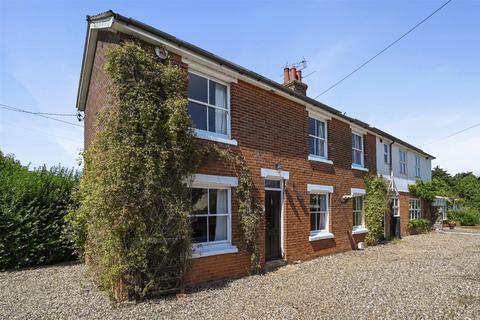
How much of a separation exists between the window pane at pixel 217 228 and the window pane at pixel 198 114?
2.29 metres

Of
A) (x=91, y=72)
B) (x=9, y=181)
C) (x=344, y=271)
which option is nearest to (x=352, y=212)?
(x=344, y=271)

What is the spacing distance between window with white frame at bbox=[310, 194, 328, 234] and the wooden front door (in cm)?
204

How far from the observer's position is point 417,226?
72.7 feet

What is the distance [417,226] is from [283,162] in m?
15.3

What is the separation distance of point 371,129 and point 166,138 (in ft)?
40.2

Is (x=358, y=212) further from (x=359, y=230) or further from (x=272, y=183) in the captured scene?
(x=272, y=183)

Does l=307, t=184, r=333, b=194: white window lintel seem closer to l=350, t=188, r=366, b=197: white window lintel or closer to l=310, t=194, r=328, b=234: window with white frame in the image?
l=310, t=194, r=328, b=234: window with white frame

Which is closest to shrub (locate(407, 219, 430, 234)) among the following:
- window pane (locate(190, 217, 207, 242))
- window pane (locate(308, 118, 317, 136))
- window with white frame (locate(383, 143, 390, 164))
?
window with white frame (locate(383, 143, 390, 164))

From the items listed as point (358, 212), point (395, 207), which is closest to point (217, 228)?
point (358, 212)

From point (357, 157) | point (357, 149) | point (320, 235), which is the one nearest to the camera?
point (320, 235)

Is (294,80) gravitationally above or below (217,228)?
above

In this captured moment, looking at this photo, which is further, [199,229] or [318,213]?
[318,213]

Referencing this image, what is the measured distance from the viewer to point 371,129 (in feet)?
55.5

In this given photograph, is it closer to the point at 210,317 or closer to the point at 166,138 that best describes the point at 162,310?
the point at 210,317
